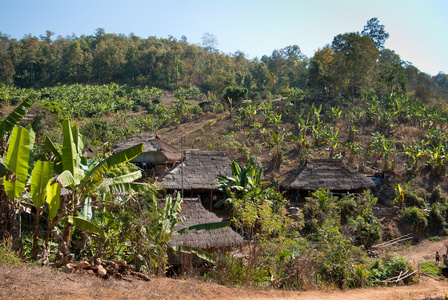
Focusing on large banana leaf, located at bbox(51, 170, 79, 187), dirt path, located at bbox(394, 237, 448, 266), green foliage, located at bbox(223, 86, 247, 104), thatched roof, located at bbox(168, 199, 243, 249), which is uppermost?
green foliage, located at bbox(223, 86, 247, 104)

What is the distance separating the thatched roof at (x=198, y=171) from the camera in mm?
16031

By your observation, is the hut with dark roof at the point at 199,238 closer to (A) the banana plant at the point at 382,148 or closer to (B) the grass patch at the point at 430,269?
(B) the grass patch at the point at 430,269

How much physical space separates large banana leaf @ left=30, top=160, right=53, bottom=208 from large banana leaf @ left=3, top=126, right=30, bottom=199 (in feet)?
0.94

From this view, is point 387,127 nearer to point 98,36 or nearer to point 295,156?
point 295,156

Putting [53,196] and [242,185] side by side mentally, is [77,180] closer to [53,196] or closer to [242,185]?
[53,196]

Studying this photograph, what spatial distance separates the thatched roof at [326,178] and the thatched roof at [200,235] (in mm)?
7416

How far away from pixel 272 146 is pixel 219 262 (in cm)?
1456

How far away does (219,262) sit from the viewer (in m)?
8.53

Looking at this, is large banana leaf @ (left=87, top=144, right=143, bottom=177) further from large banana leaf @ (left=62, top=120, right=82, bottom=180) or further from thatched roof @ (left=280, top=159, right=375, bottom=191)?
thatched roof @ (left=280, top=159, right=375, bottom=191)

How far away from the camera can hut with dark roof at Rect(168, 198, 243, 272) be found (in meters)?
10.0

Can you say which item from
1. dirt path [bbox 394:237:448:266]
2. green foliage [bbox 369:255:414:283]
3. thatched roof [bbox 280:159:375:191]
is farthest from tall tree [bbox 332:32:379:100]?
green foliage [bbox 369:255:414:283]

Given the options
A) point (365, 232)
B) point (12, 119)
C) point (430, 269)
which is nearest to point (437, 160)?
point (365, 232)

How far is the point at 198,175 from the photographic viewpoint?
17.0 metres

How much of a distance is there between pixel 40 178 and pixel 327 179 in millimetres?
14726
